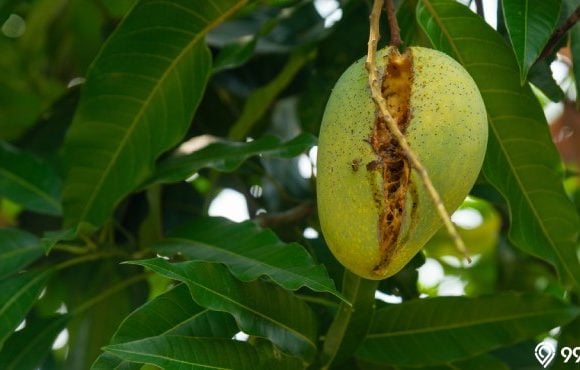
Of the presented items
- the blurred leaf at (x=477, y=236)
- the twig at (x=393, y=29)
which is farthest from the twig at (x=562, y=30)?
the blurred leaf at (x=477, y=236)

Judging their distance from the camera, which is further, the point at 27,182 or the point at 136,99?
the point at 27,182

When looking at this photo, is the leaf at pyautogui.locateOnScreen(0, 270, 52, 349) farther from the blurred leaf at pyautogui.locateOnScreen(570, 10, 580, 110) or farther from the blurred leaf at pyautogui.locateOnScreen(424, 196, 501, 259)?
the blurred leaf at pyautogui.locateOnScreen(424, 196, 501, 259)

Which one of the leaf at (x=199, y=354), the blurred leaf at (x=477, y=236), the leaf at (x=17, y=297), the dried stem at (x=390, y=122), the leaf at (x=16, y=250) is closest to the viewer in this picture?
the dried stem at (x=390, y=122)

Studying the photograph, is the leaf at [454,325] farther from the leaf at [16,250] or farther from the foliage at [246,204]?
the leaf at [16,250]

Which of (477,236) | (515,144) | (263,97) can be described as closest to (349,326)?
(515,144)

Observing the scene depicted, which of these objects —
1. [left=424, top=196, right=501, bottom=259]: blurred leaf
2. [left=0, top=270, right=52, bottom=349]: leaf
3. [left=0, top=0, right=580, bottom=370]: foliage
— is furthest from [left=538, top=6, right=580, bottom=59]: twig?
[left=424, top=196, right=501, bottom=259]: blurred leaf

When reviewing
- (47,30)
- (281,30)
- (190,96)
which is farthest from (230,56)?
(47,30)

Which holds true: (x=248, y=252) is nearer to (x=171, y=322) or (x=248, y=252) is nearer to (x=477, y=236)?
(x=171, y=322)
